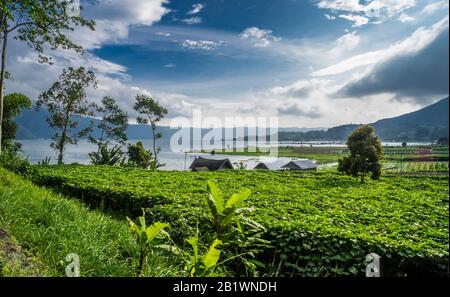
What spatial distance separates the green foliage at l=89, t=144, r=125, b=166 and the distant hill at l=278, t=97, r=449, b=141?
1188 centimetres

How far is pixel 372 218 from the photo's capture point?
199 inches

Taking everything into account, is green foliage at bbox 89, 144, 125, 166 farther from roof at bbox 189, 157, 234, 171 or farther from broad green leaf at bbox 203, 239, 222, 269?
roof at bbox 189, 157, 234, 171

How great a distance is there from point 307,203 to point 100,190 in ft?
15.6

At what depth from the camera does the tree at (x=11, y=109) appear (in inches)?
832

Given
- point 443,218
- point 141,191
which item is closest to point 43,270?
point 141,191

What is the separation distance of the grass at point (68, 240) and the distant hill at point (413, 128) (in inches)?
118

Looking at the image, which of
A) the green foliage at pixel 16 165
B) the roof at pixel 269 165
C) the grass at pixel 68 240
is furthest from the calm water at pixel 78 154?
the grass at pixel 68 240

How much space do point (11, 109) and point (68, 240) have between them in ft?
71.0

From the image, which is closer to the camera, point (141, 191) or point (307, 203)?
point (307, 203)

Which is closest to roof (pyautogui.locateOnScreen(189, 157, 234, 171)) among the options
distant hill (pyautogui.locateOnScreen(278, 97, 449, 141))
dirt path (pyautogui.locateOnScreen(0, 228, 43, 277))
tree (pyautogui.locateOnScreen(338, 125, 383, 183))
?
distant hill (pyautogui.locateOnScreen(278, 97, 449, 141))

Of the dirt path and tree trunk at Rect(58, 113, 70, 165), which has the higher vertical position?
tree trunk at Rect(58, 113, 70, 165)

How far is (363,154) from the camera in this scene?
1257 cm

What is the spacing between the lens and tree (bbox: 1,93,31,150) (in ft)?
69.4
